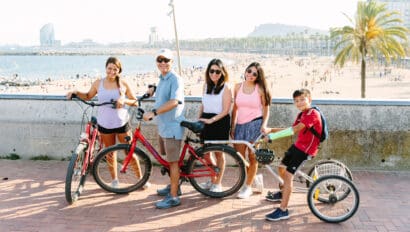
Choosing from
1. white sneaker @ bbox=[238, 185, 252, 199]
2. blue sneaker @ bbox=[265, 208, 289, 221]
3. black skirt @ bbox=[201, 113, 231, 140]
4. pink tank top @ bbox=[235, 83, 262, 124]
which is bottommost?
blue sneaker @ bbox=[265, 208, 289, 221]

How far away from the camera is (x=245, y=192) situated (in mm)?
4961

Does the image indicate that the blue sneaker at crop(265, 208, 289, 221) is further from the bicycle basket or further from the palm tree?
the palm tree

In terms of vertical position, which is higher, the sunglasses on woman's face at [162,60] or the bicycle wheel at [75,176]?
the sunglasses on woman's face at [162,60]

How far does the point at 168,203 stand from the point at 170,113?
101 cm

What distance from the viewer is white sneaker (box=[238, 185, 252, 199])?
4.93 m

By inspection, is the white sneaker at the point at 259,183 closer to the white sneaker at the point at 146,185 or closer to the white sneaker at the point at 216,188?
the white sneaker at the point at 216,188

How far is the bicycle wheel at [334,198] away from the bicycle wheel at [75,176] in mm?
2537

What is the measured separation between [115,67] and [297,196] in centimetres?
263

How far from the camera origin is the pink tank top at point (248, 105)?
4641mm

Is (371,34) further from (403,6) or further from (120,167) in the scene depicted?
(403,6)

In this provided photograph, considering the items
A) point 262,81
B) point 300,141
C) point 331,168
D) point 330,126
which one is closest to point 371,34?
point 330,126

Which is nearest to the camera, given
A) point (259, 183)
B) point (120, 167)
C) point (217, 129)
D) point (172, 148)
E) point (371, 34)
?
point (172, 148)

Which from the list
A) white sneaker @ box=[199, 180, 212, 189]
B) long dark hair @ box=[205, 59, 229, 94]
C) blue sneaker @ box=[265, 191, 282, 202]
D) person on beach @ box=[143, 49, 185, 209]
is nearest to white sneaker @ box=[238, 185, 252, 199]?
blue sneaker @ box=[265, 191, 282, 202]

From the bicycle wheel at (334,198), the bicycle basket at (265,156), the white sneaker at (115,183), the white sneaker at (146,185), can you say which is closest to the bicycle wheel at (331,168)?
the bicycle wheel at (334,198)
